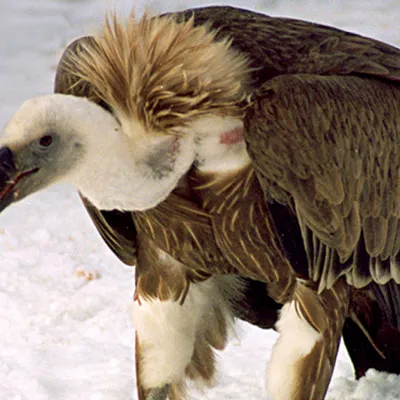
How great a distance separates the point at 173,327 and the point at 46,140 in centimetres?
109

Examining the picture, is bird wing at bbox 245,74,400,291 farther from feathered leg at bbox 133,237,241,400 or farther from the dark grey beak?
the dark grey beak

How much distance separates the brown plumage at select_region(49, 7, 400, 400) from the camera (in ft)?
10.6

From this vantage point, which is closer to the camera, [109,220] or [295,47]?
[295,47]

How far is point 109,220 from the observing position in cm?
382

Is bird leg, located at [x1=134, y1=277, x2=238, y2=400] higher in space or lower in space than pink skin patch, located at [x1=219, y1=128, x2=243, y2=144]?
lower

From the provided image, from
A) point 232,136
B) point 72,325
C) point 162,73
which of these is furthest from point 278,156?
point 72,325

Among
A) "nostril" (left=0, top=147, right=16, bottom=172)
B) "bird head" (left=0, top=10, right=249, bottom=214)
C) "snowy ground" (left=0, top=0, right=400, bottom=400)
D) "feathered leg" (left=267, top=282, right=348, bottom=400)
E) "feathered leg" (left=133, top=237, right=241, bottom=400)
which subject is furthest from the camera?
"snowy ground" (left=0, top=0, right=400, bottom=400)

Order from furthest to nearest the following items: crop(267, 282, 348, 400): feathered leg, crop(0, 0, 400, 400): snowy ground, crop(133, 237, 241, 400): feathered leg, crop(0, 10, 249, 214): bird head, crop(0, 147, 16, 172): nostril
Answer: crop(0, 0, 400, 400): snowy ground < crop(133, 237, 241, 400): feathered leg < crop(267, 282, 348, 400): feathered leg < crop(0, 10, 249, 214): bird head < crop(0, 147, 16, 172): nostril

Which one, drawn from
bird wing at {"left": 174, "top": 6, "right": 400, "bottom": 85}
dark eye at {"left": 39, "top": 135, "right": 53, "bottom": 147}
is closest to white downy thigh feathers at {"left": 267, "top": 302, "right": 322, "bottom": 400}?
bird wing at {"left": 174, "top": 6, "right": 400, "bottom": 85}

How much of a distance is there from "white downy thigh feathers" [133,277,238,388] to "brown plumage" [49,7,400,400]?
91 mm

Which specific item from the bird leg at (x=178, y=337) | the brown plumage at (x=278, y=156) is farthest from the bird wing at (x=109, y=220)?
the bird leg at (x=178, y=337)

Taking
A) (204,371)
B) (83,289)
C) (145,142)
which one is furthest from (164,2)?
(145,142)

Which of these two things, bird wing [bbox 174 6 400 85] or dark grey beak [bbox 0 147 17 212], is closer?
dark grey beak [bbox 0 147 17 212]

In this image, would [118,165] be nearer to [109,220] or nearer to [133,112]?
[133,112]
